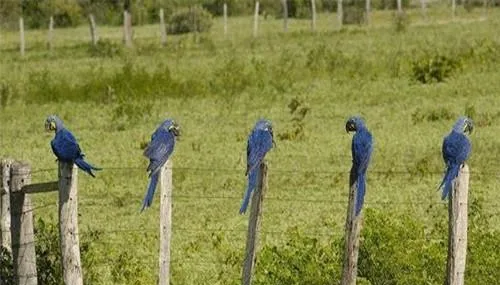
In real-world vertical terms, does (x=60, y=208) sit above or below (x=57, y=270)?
above

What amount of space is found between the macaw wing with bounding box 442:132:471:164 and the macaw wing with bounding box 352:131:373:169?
0.48m

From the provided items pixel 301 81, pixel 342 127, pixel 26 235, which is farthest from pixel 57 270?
pixel 301 81

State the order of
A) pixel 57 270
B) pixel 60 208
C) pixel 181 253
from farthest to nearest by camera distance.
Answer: pixel 181 253 < pixel 57 270 < pixel 60 208

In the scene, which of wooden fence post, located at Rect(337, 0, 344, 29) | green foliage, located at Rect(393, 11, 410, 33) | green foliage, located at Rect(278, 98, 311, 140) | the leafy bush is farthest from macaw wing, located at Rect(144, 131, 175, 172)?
the leafy bush

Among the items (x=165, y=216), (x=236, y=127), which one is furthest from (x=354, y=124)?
(x=236, y=127)

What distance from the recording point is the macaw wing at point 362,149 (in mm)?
7504

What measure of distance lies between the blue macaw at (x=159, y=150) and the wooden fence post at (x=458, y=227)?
1.82m

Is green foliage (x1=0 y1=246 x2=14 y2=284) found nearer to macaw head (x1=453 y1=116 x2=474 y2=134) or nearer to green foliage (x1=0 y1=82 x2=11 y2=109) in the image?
macaw head (x1=453 y1=116 x2=474 y2=134)

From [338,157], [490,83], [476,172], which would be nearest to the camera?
[476,172]

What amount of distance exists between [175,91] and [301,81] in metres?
2.71

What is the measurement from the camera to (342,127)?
61.4 feet

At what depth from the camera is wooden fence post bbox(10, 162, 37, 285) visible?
309 inches

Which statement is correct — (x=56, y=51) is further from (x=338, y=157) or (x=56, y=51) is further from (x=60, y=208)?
(x=60, y=208)

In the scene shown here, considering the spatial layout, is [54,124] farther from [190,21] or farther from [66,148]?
[190,21]
